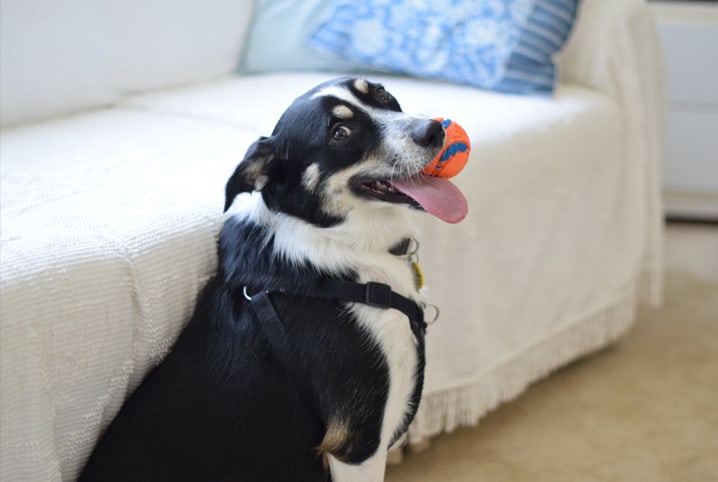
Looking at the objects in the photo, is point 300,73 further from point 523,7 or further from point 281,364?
point 281,364

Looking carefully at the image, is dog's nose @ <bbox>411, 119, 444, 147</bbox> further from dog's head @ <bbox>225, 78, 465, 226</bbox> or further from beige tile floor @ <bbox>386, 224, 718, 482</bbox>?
beige tile floor @ <bbox>386, 224, 718, 482</bbox>

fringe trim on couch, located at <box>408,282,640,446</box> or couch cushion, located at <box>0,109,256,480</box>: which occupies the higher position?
couch cushion, located at <box>0,109,256,480</box>

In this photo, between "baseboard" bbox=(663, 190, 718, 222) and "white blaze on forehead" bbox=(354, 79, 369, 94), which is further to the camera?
"baseboard" bbox=(663, 190, 718, 222)

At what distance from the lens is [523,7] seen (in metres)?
2.21

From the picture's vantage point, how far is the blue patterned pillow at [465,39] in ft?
7.20

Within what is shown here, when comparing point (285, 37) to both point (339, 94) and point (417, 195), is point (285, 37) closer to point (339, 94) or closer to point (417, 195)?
point (339, 94)

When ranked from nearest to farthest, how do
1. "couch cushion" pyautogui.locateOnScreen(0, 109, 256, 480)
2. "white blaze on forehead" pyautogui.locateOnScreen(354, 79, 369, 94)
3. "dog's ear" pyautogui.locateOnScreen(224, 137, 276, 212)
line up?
"couch cushion" pyautogui.locateOnScreen(0, 109, 256, 480)
"dog's ear" pyautogui.locateOnScreen(224, 137, 276, 212)
"white blaze on forehead" pyautogui.locateOnScreen(354, 79, 369, 94)

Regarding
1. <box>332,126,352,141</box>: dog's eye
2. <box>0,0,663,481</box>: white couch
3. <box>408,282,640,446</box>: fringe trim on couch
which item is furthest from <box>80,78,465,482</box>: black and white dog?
<box>408,282,640,446</box>: fringe trim on couch

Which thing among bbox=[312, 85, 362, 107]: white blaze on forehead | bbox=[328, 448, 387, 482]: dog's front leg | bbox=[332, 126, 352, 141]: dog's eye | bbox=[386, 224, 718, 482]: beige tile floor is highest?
bbox=[312, 85, 362, 107]: white blaze on forehead

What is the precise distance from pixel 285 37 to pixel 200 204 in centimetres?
108

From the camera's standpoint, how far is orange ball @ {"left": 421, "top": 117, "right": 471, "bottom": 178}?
1.37 metres

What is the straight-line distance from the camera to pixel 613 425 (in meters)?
2.03

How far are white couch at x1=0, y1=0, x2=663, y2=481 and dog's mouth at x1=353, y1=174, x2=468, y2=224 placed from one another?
283 millimetres

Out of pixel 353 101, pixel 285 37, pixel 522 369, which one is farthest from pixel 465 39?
pixel 353 101
